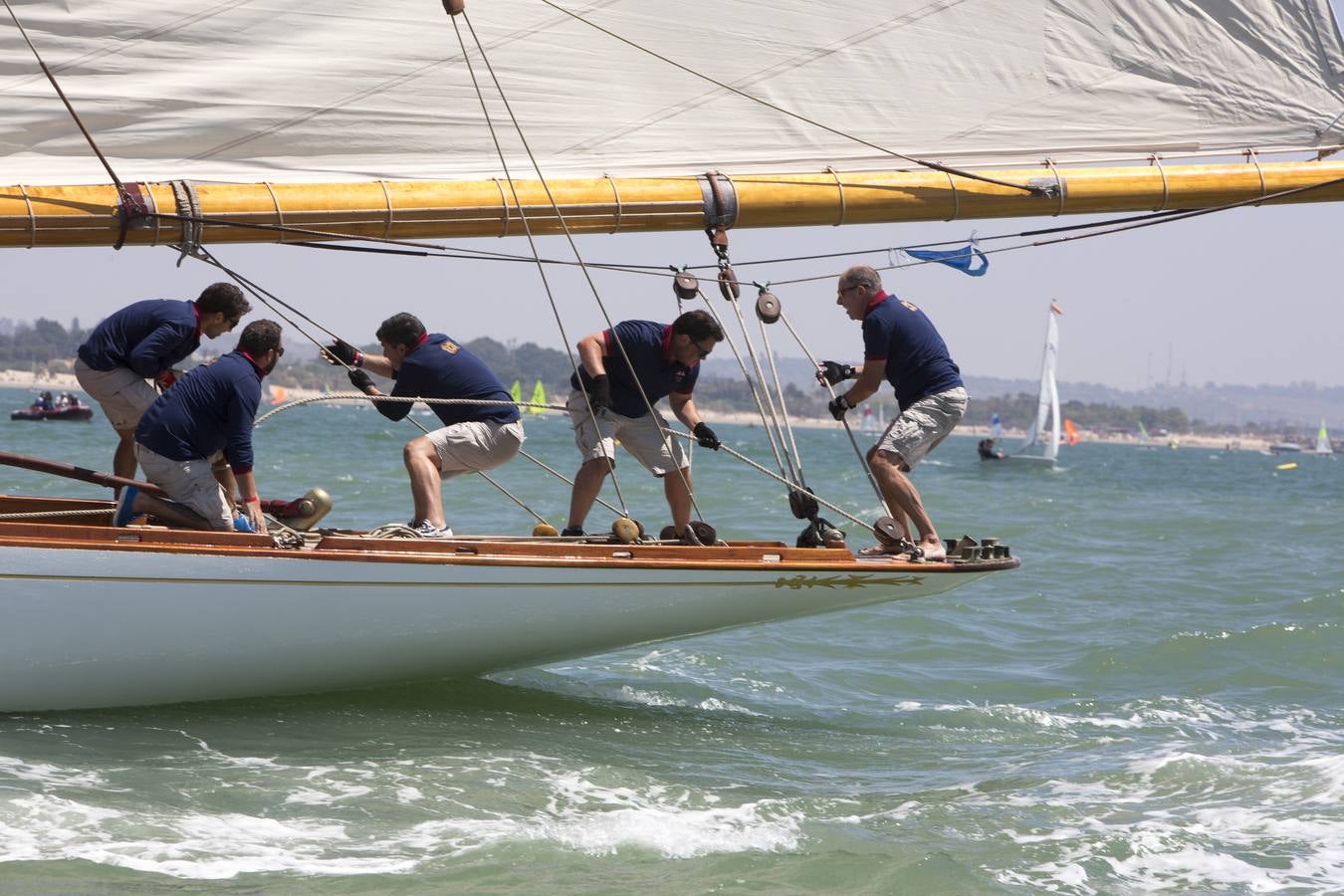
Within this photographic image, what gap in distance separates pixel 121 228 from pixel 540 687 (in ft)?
9.83

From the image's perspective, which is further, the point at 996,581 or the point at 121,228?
the point at 996,581

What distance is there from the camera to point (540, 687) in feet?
24.4

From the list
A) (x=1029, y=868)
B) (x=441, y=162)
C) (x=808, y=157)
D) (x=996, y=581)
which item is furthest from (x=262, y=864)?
(x=996, y=581)

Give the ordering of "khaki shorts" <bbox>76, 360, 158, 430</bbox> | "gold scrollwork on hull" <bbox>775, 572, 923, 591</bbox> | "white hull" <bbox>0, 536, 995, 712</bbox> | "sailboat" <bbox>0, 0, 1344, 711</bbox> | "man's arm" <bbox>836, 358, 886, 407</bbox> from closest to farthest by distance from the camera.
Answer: "white hull" <bbox>0, 536, 995, 712</bbox>
"sailboat" <bbox>0, 0, 1344, 711</bbox>
"gold scrollwork on hull" <bbox>775, 572, 923, 591</bbox>
"khaki shorts" <bbox>76, 360, 158, 430</bbox>
"man's arm" <bbox>836, 358, 886, 407</bbox>

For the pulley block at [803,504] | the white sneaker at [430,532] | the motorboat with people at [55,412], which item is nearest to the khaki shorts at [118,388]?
the white sneaker at [430,532]

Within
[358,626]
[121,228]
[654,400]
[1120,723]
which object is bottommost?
[1120,723]

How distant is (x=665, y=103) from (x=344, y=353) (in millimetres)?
1870

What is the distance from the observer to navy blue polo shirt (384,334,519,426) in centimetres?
653

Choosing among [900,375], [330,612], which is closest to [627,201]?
[900,375]

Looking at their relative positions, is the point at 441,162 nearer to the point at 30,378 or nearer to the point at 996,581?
the point at 996,581

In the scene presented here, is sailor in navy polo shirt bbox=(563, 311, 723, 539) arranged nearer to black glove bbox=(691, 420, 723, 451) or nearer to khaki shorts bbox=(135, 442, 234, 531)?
black glove bbox=(691, 420, 723, 451)

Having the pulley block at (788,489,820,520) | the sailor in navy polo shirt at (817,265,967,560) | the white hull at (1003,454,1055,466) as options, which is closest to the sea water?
the pulley block at (788,489,820,520)

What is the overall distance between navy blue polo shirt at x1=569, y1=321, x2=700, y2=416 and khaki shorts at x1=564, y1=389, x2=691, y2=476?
0.31 ft

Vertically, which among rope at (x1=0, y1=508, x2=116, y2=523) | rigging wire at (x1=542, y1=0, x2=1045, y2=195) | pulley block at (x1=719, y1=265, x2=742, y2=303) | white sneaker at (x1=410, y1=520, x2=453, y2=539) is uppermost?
rigging wire at (x1=542, y1=0, x2=1045, y2=195)
